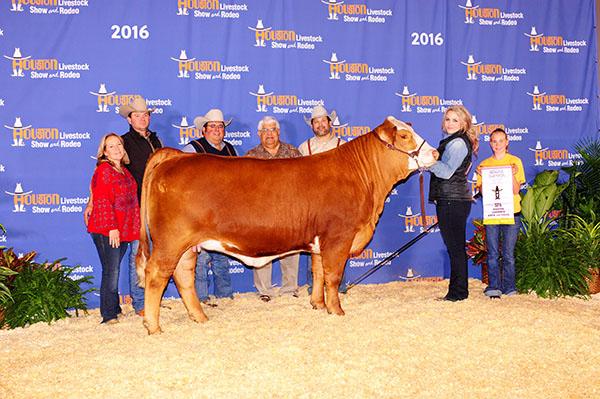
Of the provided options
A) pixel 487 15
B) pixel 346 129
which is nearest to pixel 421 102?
pixel 346 129

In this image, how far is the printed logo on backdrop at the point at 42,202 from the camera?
6332mm

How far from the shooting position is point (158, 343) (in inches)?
172

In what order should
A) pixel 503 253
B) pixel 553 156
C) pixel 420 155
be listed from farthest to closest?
pixel 553 156 < pixel 503 253 < pixel 420 155

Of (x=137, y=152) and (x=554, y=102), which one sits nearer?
(x=137, y=152)

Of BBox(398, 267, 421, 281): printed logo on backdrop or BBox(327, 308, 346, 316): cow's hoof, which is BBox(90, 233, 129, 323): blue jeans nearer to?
BBox(327, 308, 346, 316): cow's hoof

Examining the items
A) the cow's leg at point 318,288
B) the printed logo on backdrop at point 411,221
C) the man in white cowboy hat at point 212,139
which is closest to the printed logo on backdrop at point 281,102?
the man in white cowboy hat at point 212,139

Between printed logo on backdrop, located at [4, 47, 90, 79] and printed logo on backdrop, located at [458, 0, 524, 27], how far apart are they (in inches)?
187

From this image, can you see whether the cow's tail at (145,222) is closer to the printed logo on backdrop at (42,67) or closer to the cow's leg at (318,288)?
the cow's leg at (318,288)

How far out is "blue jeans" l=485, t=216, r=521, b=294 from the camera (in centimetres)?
607

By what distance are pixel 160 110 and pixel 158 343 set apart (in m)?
3.18

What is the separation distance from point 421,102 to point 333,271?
3231 mm

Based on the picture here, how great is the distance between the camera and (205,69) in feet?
22.3

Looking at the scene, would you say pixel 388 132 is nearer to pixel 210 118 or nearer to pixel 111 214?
pixel 210 118

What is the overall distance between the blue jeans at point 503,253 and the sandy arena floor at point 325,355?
589 mm
